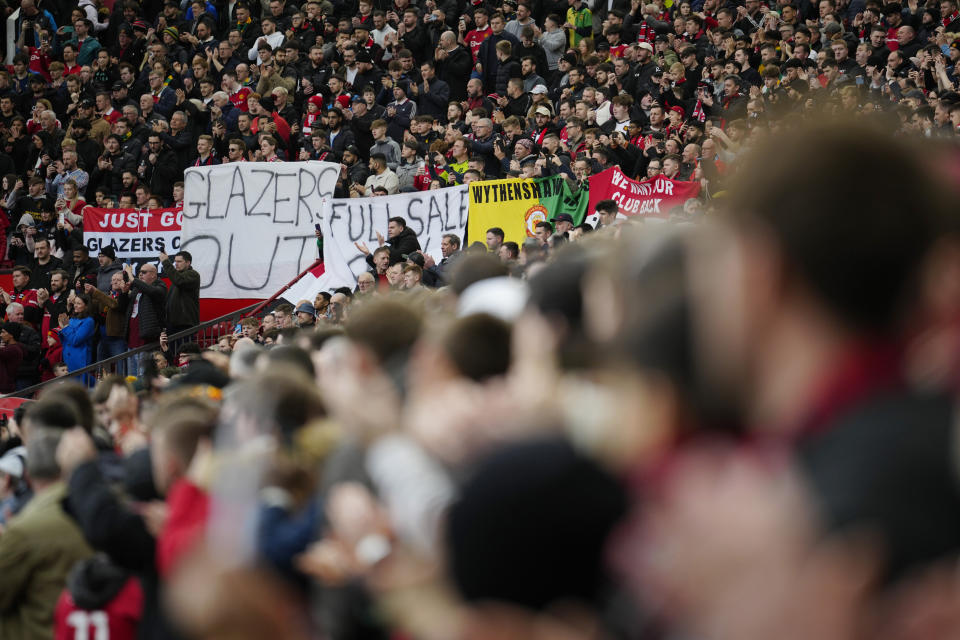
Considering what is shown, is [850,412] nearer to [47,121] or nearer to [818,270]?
[818,270]

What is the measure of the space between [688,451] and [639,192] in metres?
10.6

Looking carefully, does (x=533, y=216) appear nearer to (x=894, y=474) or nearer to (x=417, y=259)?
(x=417, y=259)

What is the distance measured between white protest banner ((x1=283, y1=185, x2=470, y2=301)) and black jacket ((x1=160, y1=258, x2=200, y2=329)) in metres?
1.16

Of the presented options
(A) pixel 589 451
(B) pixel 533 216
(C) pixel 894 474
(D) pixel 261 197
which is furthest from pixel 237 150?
(C) pixel 894 474

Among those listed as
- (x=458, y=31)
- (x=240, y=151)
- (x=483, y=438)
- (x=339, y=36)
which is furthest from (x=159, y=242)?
(x=483, y=438)

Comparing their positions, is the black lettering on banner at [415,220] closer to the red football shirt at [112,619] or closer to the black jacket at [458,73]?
the black jacket at [458,73]

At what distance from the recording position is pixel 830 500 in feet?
3.61

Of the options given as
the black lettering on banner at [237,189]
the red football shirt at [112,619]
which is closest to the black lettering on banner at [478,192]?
the black lettering on banner at [237,189]

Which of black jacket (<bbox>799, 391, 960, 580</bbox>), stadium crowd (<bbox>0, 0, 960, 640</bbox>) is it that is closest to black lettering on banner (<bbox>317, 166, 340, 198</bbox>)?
stadium crowd (<bbox>0, 0, 960, 640</bbox>)

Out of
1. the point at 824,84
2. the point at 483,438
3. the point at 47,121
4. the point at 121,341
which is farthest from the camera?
the point at 47,121

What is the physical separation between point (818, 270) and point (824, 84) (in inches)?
449

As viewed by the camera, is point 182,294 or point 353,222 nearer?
point 353,222

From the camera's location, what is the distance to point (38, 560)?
178 inches

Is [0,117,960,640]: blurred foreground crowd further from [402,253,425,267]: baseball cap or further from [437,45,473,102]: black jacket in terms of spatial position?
[437,45,473,102]: black jacket
